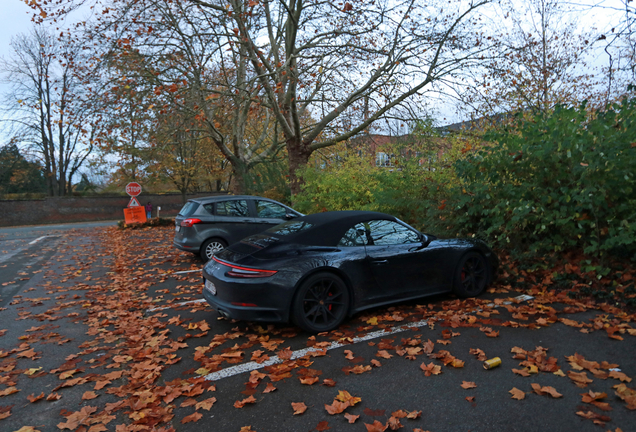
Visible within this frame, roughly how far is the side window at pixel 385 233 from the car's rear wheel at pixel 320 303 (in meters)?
0.77

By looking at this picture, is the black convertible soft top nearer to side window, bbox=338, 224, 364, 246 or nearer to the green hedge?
side window, bbox=338, 224, 364, 246

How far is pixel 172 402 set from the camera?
3498 mm

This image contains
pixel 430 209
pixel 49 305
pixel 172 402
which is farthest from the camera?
pixel 430 209

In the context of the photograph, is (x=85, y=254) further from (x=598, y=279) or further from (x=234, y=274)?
(x=598, y=279)

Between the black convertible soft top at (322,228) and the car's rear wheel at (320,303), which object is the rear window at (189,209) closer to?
the black convertible soft top at (322,228)

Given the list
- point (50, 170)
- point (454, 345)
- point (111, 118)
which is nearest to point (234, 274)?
point (454, 345)

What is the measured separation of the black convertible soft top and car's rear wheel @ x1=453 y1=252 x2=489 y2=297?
1.23m

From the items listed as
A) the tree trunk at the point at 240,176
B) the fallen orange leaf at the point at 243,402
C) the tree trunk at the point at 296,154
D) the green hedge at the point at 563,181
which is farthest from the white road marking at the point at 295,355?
the tree trunk at the point at 240,176

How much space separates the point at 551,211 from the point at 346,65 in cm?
1107

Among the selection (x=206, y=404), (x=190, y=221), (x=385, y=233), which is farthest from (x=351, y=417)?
(x=190, y=221)

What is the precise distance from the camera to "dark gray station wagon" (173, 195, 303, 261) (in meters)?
9.69

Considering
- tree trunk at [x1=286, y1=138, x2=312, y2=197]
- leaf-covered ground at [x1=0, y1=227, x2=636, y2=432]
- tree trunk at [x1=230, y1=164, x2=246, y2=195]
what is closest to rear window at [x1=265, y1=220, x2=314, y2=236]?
leaf-covered ground at [x1=0, y1=227, x2=636, y2=432]

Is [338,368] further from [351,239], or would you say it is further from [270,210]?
[270,210]

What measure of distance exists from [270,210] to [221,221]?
1.25m
